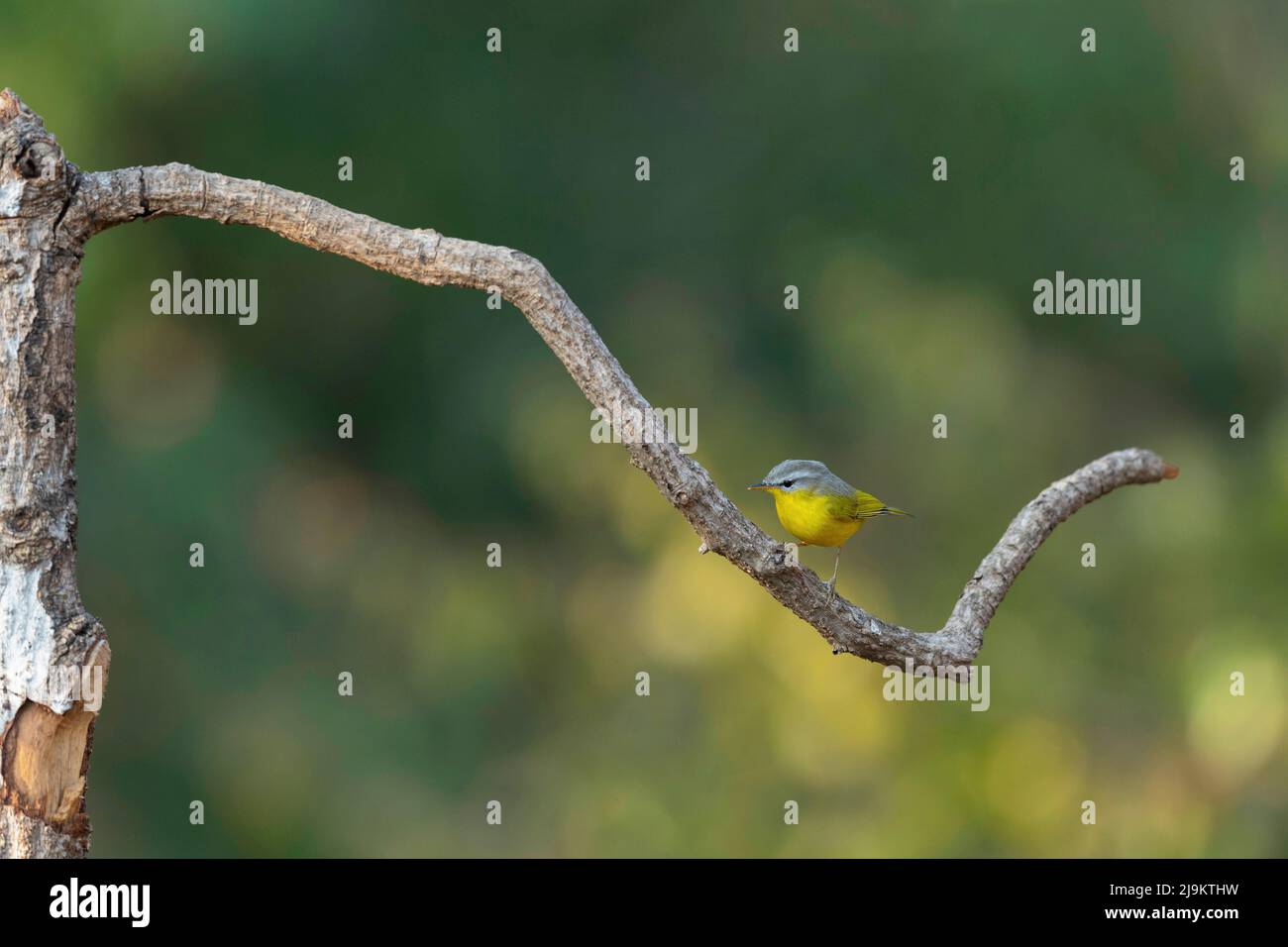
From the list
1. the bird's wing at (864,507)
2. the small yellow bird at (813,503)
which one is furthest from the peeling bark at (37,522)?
the bird's wing at (864,507)

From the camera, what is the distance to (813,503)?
2.21 meters

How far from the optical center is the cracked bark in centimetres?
177

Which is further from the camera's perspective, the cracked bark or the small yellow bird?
the small yellow bird

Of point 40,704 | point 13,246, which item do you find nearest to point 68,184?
point 13,246

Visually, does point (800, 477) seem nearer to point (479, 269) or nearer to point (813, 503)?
point (813, 503)

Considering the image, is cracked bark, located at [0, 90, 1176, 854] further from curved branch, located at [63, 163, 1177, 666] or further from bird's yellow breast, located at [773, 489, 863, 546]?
bird's yellow breast, located at [773, 489, 863, 546]

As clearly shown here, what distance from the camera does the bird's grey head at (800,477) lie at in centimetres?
223

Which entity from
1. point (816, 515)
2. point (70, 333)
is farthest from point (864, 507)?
point (70, 333)

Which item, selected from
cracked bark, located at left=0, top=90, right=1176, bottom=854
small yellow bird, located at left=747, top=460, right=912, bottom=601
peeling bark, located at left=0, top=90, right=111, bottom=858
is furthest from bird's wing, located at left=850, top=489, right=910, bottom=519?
peeling bark, located at left=0, top=90, right=111, bottom=858

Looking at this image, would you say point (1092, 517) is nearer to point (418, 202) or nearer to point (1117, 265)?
point (1117, 265)

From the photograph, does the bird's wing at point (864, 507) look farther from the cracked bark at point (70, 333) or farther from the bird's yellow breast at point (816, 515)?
the cracked bark at point (70, 333)

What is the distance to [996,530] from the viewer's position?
6.73 m

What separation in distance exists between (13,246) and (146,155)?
479 centimetres

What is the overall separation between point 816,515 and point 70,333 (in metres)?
1.13
